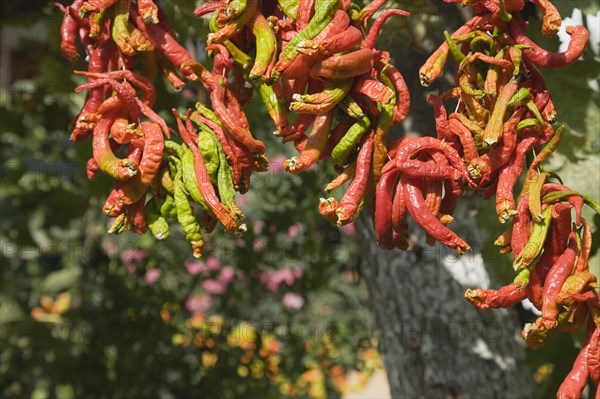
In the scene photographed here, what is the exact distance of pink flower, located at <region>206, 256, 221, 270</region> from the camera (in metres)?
3.36

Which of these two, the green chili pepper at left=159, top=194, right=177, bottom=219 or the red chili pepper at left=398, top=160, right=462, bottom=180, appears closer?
the red chili pepper at left=398, top=160, right=462, bottom=180

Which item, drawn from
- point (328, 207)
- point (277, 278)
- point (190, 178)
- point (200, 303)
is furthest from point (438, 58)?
point (200, 303)

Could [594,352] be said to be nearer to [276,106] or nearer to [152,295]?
[276,106]

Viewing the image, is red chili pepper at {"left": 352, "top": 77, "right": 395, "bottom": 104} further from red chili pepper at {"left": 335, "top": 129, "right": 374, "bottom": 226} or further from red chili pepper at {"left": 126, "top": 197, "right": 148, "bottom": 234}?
red chili pepper at {"left": 126, "top": 197, "right": 148, "bottom": 234}

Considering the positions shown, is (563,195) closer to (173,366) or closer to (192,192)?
(192,192)

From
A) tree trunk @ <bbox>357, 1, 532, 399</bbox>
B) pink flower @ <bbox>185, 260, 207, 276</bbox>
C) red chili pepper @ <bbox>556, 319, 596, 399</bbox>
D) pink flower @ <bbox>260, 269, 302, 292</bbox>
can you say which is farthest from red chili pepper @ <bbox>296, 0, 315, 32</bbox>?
pink flower @ <bbox>185, 260, 207, 276</bbox>

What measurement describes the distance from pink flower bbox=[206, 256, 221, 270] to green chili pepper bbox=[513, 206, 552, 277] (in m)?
2.41

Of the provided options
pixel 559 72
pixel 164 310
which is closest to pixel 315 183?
pixel 164 310

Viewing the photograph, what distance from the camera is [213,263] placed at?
3.52 metres

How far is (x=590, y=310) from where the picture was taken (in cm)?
100

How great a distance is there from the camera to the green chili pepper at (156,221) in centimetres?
112

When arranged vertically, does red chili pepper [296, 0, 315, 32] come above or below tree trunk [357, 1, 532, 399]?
above

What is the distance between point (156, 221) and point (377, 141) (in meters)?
0.30

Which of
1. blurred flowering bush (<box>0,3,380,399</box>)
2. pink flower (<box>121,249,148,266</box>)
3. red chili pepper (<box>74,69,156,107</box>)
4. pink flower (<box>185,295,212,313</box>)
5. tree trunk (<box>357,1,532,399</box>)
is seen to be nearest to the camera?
red chili pepper (<box>74,69,156,107</box>)
